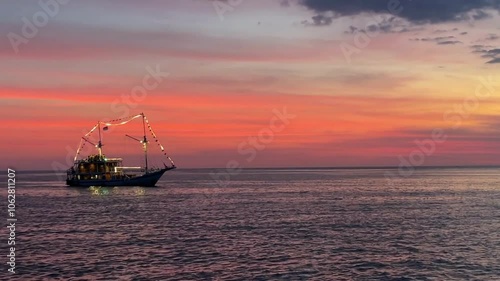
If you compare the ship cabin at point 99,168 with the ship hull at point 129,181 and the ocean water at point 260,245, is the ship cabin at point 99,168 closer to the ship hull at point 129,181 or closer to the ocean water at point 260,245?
the ship hull at point 129,181

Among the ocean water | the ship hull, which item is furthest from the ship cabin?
the ocean water

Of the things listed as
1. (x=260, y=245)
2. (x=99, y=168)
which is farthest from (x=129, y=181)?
(x=260, y=245)

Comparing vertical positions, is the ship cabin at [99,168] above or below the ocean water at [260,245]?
above

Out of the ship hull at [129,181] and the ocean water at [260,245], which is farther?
the ship hull at [129,181]

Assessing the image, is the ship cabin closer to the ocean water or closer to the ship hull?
the ship hull

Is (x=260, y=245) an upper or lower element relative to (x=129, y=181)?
lower

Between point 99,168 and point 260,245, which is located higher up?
point 99,168

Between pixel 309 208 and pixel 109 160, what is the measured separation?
96612 millimetres

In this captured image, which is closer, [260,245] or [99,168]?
[260,245]

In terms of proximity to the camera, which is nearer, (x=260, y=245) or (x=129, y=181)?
(x=260, y=245)

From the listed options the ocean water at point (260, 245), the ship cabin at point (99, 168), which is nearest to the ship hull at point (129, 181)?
the ship cabin at point (99, 168)

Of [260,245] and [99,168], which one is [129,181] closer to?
[99,168]

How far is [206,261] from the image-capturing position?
4966 centimetres

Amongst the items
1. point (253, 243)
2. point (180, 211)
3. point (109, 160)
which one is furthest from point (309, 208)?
point (109, 160)
